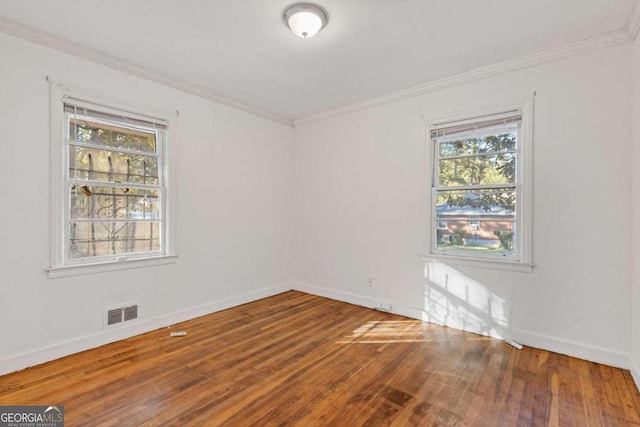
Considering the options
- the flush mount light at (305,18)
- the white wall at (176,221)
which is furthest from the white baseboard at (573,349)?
the flush mount light at (305,18)

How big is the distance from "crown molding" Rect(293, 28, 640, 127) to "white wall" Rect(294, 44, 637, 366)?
0.19 ft

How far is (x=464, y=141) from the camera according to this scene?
10.9 feet

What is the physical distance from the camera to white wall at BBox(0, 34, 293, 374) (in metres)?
2.43

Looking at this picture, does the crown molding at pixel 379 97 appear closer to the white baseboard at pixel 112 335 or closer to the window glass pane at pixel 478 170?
the window glass pane at pixel 478 170

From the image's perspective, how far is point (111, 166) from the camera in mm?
3037

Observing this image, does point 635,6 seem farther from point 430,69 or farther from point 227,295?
point 227,295

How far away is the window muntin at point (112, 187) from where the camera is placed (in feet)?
9.16

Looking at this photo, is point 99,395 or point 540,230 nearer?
point 99,395

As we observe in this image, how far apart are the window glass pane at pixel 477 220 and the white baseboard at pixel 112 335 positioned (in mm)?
2692

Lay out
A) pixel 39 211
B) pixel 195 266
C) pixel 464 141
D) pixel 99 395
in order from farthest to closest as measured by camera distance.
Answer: pixel 195 266 → pixel 464 141 → pixel 39 211 → pixel 99 395

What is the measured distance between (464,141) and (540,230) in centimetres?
117

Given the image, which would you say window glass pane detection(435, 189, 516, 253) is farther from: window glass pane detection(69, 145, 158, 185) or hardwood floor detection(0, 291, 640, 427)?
window glass pane detection(69, 145, 158, 185)

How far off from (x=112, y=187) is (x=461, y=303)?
12.5 feet

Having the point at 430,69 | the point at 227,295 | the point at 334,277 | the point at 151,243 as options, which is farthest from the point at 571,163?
the point at 151,243
